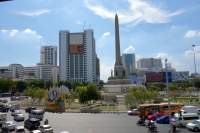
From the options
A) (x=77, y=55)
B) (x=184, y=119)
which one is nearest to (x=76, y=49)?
(x=77, y=55)

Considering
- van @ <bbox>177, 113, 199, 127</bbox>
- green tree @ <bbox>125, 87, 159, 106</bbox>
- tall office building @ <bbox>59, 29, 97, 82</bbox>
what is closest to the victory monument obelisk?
green tree @ <bbox>125, 87, 159, 106</bbox>

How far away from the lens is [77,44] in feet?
627

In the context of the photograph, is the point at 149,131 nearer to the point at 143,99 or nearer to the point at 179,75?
the point at 143,99

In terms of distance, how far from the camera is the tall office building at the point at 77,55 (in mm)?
186250

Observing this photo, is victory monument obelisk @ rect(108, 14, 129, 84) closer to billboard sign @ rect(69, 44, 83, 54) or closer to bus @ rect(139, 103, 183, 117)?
bus @ rect(139, 103, 183, 117)

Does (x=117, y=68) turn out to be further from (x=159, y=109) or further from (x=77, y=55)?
(x=77, y=55)

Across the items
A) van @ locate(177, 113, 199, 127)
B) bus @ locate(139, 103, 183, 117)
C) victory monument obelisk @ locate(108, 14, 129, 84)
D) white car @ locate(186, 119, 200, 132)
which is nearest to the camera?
white car @ locate(186, 119, 200, 132)

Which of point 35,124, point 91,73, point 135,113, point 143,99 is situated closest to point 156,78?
point 91,73

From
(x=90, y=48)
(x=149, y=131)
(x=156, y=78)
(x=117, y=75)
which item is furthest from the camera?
(x=90, y=48)

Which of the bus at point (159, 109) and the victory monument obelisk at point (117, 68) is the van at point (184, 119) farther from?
the victory monument obelisk at point (117, 68)

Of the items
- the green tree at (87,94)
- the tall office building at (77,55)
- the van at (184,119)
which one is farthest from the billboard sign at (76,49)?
the van at (184,119)

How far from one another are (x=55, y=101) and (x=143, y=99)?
17932mm

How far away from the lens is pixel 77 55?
188 m

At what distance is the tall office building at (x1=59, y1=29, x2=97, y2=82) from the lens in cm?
18625
